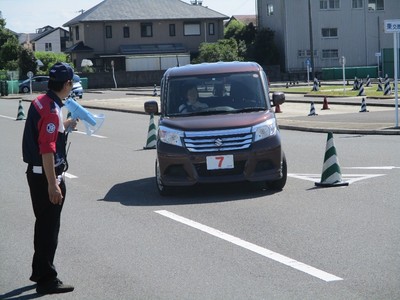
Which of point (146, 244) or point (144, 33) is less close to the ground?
point (144, 33)

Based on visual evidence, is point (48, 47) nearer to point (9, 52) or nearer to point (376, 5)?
point (9, 52)

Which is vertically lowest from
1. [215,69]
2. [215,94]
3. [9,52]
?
[215,94]

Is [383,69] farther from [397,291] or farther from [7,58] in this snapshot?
[397,291]

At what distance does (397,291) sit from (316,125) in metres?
19.1

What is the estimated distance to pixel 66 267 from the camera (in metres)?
8.22

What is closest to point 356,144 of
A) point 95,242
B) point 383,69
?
point 95,242

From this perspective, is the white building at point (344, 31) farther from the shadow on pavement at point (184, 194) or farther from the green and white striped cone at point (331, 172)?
the green and white striped cone at point (331, 172)

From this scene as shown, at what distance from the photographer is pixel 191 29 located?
95.5 meters

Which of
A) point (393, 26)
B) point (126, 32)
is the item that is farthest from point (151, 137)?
point (126, 32)

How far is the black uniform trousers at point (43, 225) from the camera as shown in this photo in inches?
282

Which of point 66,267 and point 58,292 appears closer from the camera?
point 58,292

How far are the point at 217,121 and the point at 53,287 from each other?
5.74 m

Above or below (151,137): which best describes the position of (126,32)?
above

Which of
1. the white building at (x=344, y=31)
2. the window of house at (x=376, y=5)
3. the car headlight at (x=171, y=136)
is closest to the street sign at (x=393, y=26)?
the car headlight at (x=171, y=136)
